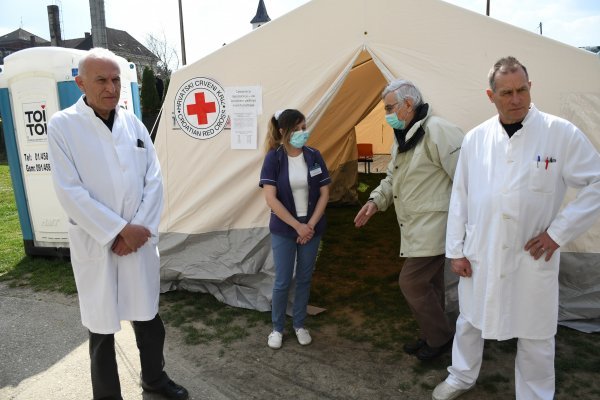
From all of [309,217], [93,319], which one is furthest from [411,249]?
[93,319]

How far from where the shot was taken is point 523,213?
93.6 inches

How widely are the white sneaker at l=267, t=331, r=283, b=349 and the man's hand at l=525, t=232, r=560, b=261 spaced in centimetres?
192

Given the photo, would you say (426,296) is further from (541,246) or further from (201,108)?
(201,108)

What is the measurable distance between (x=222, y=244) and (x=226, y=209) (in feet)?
1.11

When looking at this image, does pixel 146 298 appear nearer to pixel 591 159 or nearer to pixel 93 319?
pixel 93 319

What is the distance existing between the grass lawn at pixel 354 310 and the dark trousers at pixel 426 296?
0.69 ft

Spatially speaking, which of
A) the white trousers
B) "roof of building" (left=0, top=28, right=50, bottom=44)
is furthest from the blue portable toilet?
"roof of building" (left=0, top=28, right=50, bottom=44)

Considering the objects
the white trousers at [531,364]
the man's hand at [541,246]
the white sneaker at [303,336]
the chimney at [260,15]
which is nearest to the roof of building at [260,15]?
the chimney at [260,15]

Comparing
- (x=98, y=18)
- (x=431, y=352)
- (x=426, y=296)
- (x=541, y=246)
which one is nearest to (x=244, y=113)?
(x=426, y=296)

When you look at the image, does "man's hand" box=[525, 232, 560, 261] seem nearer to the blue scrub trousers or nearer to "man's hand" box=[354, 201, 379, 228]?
A: "man's hand" box=[354, 201, 379, 228]

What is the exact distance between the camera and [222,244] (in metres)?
4.38

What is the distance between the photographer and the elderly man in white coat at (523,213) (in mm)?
2326

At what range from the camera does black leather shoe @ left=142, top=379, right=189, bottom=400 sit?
295 cm

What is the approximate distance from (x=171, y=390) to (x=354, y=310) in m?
1.78
